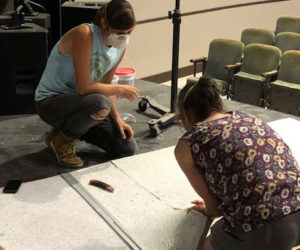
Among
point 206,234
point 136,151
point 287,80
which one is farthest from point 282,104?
point 206,234

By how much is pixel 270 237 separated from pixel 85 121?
120 centimetres

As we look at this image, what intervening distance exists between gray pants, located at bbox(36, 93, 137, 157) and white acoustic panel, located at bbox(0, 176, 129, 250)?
339 millimetres

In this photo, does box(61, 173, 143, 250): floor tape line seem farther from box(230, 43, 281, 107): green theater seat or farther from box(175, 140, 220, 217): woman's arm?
box(230, 43, 281, 107): green theater seat

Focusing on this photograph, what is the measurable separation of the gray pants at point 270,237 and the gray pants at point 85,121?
1073 millimetres

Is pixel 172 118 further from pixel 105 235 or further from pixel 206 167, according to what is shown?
pixel 206 167

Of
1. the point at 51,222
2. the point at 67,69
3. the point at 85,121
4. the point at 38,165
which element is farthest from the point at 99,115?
the point at 51,222

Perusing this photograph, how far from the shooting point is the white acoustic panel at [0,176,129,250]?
5.60 feet

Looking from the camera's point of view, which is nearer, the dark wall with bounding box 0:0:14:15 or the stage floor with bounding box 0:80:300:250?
the stage floor with bounding box 0:80:300:250

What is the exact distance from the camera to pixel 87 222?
72.8 inches

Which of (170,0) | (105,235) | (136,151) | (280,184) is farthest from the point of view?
(170,0)

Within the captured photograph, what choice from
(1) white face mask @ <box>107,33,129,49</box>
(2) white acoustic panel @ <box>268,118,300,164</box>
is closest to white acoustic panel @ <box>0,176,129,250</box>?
(1) white face mask @ <box>107,33,129,49</box>

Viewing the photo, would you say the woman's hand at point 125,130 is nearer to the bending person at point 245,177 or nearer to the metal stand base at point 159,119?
the metal stand base at point 159,119

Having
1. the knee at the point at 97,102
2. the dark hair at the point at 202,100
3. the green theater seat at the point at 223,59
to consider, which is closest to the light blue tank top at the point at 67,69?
the knee at the point at 97,102

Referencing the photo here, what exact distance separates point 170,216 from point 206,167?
0.52 m
